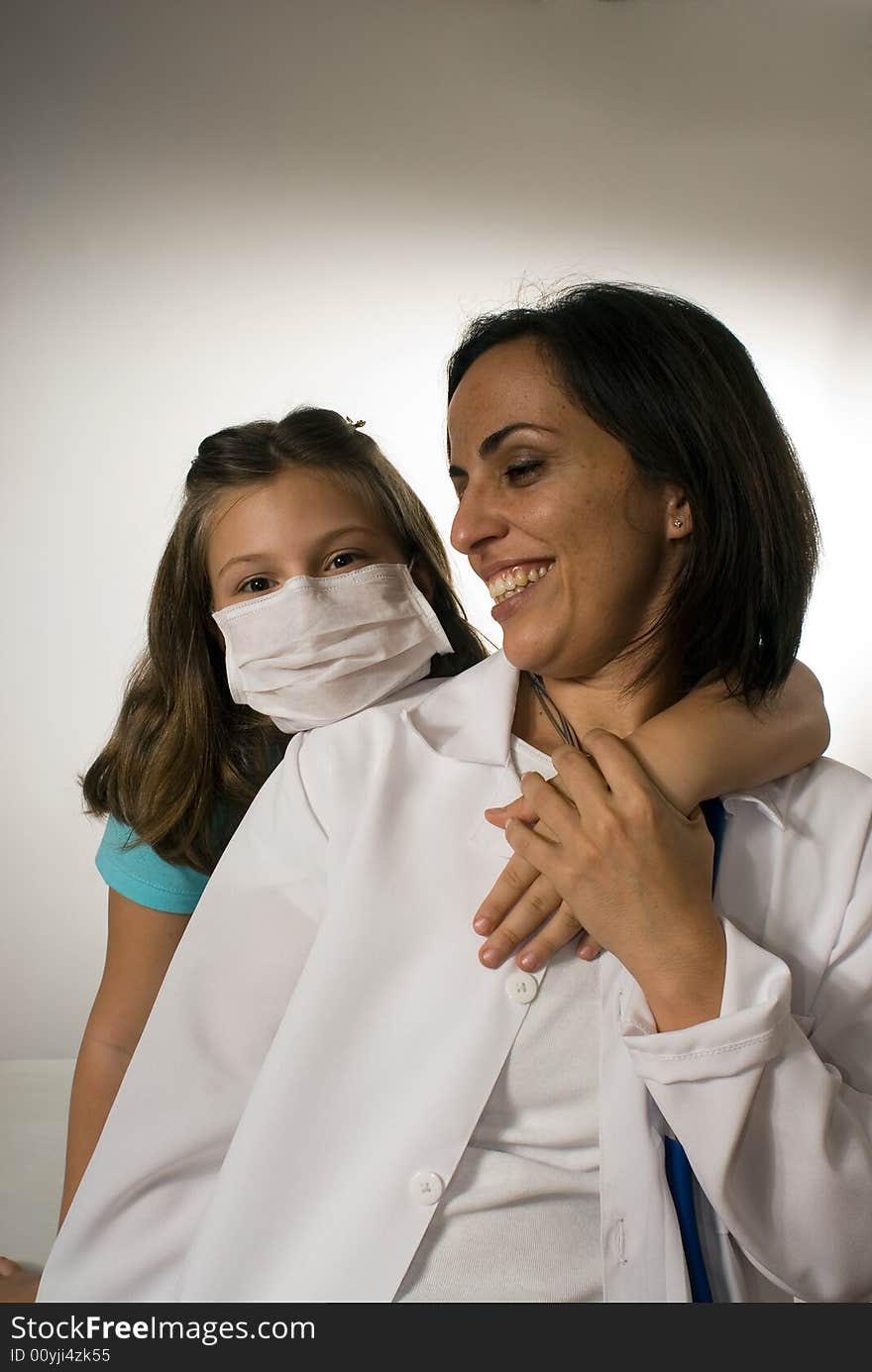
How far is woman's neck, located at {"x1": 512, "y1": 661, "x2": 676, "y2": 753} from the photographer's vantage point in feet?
5.11

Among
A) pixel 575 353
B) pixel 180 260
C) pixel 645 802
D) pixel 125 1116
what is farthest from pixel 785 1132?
pixel 180 260

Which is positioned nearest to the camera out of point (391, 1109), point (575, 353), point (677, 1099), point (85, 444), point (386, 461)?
point (677, 1099)

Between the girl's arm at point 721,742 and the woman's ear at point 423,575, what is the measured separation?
1.95 feet

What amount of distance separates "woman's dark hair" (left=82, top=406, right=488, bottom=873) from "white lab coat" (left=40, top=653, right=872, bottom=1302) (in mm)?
463

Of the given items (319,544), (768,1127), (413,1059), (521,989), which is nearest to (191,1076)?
(413,1059)

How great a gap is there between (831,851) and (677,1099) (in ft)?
1.25

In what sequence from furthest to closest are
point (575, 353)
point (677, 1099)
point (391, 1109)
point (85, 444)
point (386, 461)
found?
point (85, 444)
point (386, 461)
point (575, 353)
point (391, 1109)
point (677, 1099)

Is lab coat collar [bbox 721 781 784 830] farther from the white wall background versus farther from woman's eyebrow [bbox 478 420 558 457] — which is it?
the white wall background

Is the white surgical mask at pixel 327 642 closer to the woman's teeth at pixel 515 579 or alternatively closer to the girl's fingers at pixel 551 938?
the woman's teeth at pixel 515 579

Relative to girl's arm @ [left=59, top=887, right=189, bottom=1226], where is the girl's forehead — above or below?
above

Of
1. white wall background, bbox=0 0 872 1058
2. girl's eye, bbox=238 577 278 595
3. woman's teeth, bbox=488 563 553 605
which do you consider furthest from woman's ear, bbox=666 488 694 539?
white wall background, bbox=0 0 872 1058

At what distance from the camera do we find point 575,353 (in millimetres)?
1456
